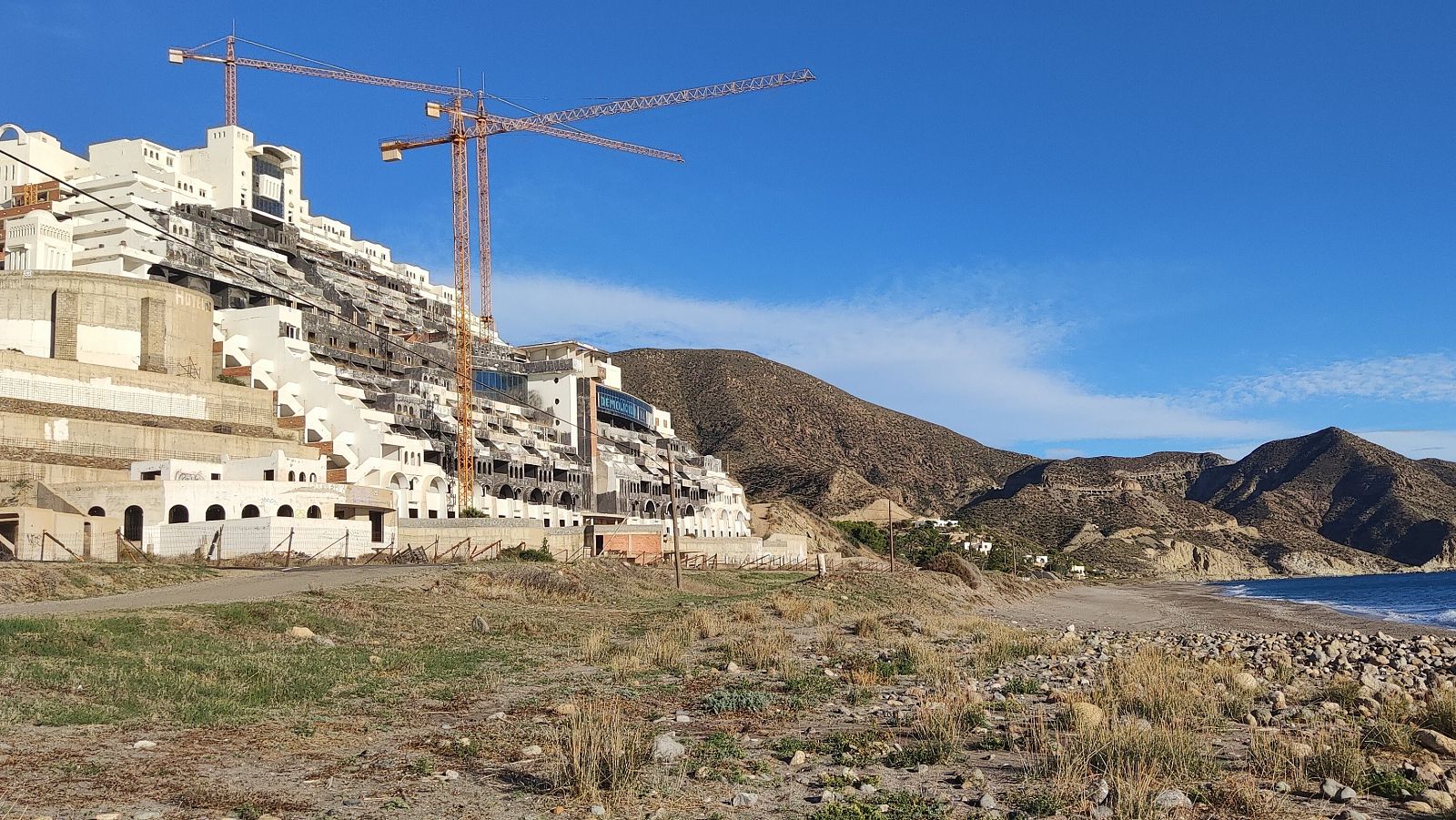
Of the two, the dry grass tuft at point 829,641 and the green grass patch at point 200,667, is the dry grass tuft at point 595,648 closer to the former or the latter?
the green grass patch at point 200,667

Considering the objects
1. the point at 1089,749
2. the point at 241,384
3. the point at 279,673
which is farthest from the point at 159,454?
the point at 1089,749

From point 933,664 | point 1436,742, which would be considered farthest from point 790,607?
point 1436,742

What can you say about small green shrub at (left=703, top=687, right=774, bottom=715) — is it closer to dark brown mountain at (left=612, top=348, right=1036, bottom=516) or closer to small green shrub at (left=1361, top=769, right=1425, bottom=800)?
small green shrub at (left=1361, top=769, right=1425, bottom=800)

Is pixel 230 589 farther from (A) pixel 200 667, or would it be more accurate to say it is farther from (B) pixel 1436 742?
(B) pixel 1436 742

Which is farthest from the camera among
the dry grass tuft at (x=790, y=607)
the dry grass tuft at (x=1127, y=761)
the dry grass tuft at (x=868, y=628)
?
the dry grass tuft at (x=790, y=607)

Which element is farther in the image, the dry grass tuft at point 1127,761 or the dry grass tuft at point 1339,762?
the dry grass tuft at point 1339,762

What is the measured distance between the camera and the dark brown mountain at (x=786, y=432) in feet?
528

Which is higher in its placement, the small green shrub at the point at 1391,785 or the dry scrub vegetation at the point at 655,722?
the dry scrub vegetation at the point at 655,722

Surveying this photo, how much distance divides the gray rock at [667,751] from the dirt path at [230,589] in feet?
54.1

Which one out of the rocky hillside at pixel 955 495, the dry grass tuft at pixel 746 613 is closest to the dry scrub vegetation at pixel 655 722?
the dry grass tuft at pixel 746 613

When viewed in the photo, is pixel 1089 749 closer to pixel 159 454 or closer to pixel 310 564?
pixel 310 564

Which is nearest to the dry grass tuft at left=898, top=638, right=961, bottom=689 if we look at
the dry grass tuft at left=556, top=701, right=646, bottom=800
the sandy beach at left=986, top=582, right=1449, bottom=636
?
the dry grass tuft at left=556, top=701, right=646, bottom=800

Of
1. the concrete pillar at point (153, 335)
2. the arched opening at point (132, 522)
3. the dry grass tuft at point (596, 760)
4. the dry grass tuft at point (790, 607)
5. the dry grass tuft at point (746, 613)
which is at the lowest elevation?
the dry grass tuft at point (790, 607)

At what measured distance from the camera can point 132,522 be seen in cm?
5531
